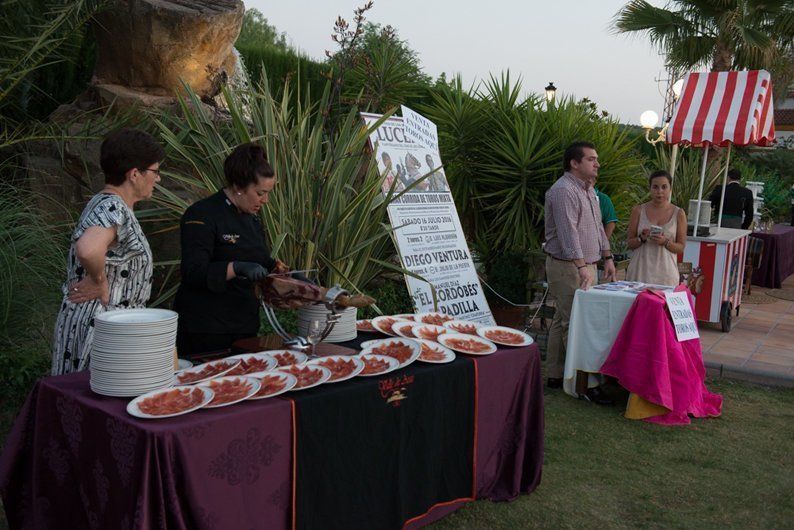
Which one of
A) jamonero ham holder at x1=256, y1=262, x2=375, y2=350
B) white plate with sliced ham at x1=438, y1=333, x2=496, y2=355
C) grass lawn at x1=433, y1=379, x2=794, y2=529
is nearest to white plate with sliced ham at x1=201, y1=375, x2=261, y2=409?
jamonero ham holder at x1=256, y1=262, x2=375, y2=350

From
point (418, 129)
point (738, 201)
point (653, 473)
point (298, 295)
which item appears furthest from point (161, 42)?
point (738, 201)

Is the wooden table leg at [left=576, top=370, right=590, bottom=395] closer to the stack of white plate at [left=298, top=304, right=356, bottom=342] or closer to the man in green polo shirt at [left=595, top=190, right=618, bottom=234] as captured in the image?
the man in green polo shirt at [left=595, top=190, right=618, bottom=234]

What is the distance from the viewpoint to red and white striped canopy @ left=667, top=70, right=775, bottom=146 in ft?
25.2

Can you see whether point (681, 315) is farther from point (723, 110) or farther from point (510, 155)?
point (723, 110)

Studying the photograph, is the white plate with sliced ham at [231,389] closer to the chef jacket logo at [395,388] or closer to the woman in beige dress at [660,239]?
the chef jacket logo at [395,388]

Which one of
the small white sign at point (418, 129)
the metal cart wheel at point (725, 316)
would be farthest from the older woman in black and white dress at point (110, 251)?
the metal cart wheel at point (725, 316)

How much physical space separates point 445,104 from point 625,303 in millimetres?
3810

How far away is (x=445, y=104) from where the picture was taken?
777 cm

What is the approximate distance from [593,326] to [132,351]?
11.2 ft

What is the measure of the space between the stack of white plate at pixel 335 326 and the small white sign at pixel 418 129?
9.81ft

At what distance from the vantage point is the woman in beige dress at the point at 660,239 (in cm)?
538

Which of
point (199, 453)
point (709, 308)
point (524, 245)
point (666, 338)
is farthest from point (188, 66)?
point (709, 308)

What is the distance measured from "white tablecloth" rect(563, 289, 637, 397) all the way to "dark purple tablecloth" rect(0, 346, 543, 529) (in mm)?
2921

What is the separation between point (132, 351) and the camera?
2.18 m
